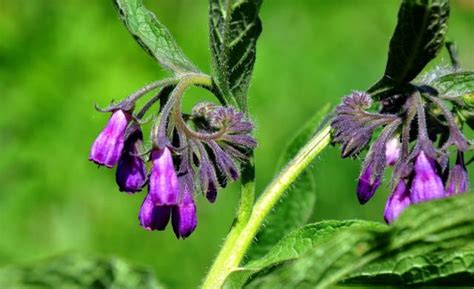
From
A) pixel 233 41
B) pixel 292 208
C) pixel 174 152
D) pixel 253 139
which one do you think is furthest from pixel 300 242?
pixel 292 208

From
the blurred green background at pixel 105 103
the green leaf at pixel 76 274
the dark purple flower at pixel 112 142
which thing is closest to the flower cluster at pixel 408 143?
the dark purple flower at pixel 112 142

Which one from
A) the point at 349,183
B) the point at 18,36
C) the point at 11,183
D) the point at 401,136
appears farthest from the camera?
the point at 18,36

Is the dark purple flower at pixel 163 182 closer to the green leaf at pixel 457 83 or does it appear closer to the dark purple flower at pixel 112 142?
the dark purple flower at pixel 112 142

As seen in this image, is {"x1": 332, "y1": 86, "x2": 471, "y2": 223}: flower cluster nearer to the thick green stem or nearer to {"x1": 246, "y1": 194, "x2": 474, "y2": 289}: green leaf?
the thick green stem

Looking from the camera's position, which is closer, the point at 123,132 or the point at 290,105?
the point at 123,132

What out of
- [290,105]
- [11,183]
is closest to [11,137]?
[11,183]

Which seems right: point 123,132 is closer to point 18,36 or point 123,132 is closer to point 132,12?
point 132,12
